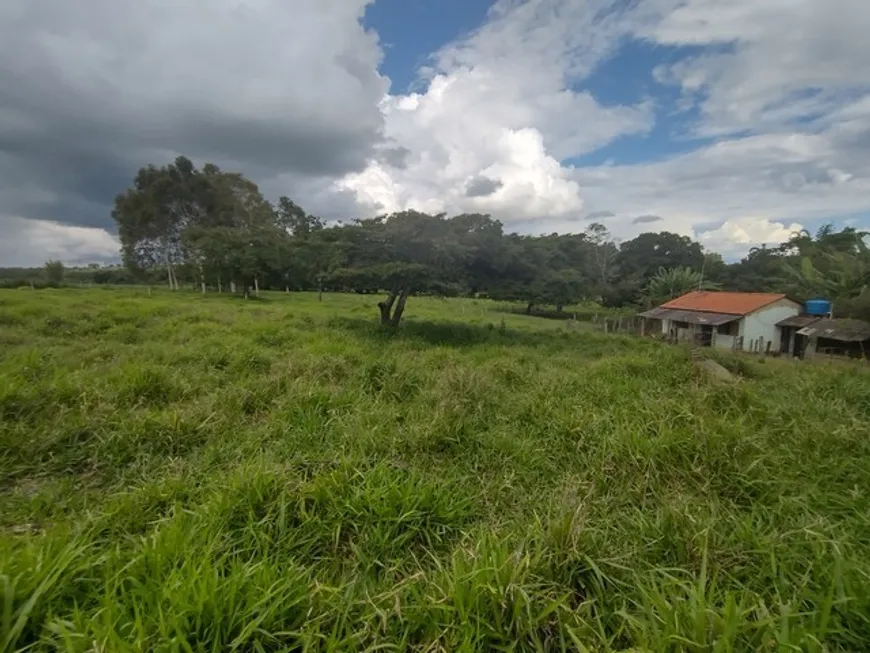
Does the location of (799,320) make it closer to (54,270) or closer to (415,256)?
(415,256)

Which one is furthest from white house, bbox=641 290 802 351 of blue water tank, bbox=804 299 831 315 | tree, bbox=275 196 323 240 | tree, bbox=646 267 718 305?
tree, bbox=275 196 323 240

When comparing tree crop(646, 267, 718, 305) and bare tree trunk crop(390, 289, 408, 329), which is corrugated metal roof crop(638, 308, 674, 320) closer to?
Answer: tree crop(646, 267, 718, 305)

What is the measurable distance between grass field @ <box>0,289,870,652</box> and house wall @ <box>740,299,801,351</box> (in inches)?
705

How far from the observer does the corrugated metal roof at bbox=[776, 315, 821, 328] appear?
21.3m

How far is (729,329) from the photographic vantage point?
22797mm

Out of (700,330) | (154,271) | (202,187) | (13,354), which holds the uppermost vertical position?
(202,187)

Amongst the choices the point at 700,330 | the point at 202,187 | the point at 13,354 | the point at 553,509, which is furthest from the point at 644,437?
the point at 202,187

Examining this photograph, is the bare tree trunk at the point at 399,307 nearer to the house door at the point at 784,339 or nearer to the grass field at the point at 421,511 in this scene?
the grass field at the point at 421,511

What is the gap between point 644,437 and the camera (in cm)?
419

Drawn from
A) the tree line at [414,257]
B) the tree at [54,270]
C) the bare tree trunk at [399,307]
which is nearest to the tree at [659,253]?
the tree line at [414,257]

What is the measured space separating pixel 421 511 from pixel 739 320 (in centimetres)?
2511

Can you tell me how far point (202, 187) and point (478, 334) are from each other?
Answer: 3377cm

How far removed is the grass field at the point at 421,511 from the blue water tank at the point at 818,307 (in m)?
20.1

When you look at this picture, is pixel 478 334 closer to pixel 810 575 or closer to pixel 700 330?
pixel 810 575
